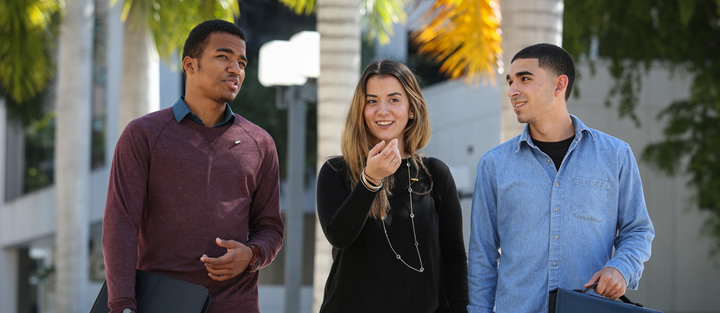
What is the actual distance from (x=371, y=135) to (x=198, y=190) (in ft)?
A: 2.44

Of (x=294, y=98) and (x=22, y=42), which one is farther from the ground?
(x=22, y=42)

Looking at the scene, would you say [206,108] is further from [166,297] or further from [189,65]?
[166,297]

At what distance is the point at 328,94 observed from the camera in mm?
7457

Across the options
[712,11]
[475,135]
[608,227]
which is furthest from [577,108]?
[608,227]

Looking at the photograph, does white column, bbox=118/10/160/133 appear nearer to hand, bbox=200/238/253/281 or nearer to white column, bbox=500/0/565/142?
white column, bbox=500/0/565/142

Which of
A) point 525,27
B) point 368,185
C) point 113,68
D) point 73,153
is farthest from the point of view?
point 113,68

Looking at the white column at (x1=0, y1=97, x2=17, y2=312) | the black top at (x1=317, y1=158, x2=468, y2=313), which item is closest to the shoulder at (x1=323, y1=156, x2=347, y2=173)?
the black top at (x1=317, y1=158, x2=468, y2=313)

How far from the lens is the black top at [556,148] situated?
3.58 meters

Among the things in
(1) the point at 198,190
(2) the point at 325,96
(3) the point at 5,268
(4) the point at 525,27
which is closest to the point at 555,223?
(1) the point at 198,190

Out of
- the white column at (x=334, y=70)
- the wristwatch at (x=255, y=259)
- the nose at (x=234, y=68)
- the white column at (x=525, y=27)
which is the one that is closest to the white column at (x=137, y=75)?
the white column at (x=334, y=70)

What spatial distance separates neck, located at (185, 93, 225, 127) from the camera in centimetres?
363

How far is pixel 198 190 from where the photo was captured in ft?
11.5

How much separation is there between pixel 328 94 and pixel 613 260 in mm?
4373

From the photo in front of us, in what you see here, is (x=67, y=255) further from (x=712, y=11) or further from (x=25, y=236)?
(x=25, y=236)
